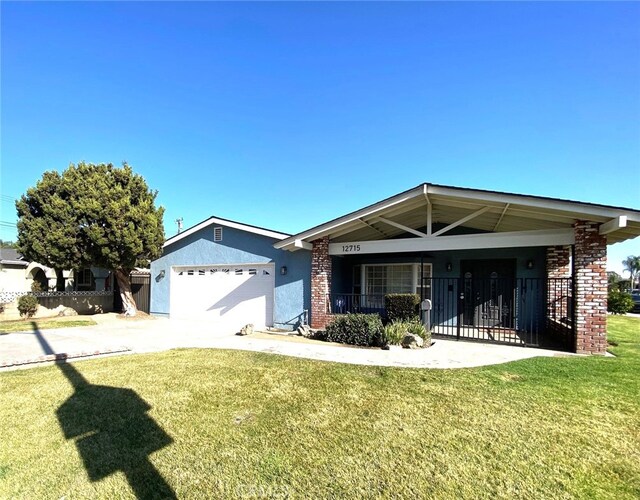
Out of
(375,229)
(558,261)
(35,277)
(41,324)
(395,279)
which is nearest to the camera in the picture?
(558,261)

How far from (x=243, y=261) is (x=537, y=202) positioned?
958cm

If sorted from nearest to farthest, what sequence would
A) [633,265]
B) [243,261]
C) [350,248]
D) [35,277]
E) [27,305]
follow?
[350,248] < [243,261] < [27,305] < [35,277] < [633,265]

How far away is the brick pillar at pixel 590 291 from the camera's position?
24.4 feet

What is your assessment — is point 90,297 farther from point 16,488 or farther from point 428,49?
point 428,49

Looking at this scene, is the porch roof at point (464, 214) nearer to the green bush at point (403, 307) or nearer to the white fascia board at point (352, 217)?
the white fascia board at point (352, 217)

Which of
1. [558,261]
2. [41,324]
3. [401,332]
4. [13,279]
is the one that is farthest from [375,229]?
[13,279]

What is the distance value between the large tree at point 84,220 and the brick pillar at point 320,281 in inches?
293

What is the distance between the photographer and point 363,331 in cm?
886

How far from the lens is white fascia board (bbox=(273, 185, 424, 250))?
907cm

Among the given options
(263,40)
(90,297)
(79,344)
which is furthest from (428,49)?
(90,297)

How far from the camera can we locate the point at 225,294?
13570 millimetres

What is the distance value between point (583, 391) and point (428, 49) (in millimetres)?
8820

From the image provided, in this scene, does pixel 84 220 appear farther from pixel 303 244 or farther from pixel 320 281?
Answer: pixel 320 281

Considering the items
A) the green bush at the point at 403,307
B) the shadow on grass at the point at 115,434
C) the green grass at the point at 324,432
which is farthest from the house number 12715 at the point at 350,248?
the shadow on grass at the point at 115,434
